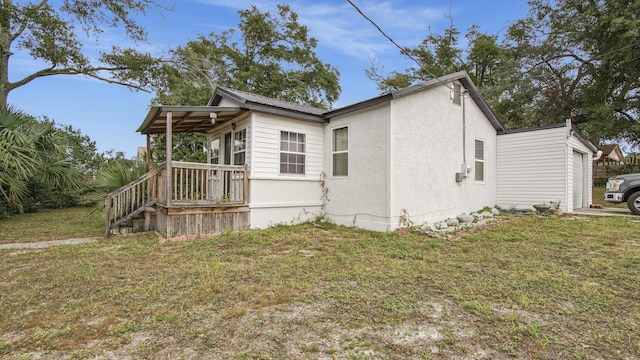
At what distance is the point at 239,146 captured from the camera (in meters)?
8.48

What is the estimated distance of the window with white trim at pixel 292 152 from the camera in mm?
8039

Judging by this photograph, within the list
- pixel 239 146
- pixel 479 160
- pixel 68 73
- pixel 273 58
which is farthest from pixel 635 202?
pixel 68 73

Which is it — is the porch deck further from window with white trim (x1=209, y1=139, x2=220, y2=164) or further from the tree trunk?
the tree trunk

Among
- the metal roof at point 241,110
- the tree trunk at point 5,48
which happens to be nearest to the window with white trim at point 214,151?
the metal roof at point 241,110

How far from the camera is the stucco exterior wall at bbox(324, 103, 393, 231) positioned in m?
7.24

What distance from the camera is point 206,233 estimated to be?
6.87 m

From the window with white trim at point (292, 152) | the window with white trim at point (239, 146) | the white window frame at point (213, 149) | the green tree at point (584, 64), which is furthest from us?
the green tree at point (584, 64)

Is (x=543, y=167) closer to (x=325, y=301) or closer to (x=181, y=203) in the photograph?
(x=325, y=301)

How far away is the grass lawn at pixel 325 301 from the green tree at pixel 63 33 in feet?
41.6

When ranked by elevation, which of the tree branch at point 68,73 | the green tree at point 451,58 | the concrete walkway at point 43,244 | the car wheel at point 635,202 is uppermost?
the green tree at point 451,58

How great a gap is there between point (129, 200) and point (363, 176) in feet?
18.5

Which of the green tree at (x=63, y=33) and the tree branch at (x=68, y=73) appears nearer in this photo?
the green tree at (x=63, y=33)

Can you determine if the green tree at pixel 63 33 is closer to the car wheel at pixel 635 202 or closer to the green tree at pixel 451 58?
the green tree at pixel 451 58

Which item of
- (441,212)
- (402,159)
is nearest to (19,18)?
(402,159)
